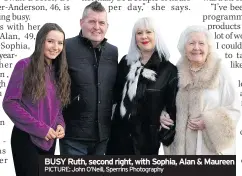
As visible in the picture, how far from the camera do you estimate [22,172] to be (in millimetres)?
2693

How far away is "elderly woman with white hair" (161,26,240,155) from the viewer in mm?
2709

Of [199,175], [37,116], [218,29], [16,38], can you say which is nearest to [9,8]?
[16,38]

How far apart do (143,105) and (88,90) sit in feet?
1.10

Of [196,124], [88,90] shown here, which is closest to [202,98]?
[196,124]

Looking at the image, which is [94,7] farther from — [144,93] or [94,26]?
[144,93]

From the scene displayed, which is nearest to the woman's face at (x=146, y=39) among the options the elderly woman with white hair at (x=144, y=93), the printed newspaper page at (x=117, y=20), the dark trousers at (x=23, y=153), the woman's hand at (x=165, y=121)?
the elderly woman with white hair at (x=144, y=93)

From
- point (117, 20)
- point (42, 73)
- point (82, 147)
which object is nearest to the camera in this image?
point (42, 73)

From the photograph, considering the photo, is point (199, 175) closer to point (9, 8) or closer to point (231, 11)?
point (231, 11)

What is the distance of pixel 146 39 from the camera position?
2668 mm

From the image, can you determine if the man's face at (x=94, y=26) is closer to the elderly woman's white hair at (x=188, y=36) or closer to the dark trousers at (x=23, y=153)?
the elderly woman's white hair at (x=188, y=36)

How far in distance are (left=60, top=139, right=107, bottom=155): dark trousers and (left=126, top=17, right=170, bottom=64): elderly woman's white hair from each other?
21.2 inches

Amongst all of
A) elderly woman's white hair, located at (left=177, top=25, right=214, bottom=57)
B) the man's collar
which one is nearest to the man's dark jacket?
the man's collar

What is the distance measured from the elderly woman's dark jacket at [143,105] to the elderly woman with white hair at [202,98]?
7cm

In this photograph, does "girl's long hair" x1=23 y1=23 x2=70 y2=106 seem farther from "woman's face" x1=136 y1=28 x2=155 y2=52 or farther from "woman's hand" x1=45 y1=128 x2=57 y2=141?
"woman's face" x1=136 y1=28 x2=155 y2=52
